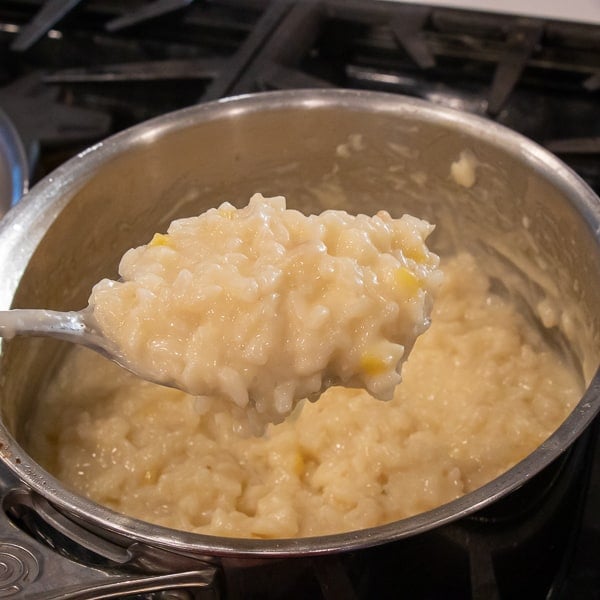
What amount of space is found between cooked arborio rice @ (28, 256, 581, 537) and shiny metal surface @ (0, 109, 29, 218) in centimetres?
33

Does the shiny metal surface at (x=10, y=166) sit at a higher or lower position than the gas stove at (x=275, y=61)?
lower

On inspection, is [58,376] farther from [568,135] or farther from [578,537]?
[568,135]

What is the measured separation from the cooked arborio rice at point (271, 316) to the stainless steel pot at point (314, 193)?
0.25 meters

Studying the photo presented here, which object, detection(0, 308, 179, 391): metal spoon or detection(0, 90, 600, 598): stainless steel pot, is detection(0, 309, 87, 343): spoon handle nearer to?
detection(0, 308, 179, 391): metal spoon

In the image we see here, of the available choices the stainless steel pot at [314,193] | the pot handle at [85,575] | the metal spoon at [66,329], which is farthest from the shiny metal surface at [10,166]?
the pot handle at [85,575]

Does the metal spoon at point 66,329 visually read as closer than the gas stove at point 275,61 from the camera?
Yes

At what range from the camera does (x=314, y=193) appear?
1521 millimetres

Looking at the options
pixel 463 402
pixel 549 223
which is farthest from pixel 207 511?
pixel 549 223

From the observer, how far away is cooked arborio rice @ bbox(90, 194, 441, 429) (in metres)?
0.93

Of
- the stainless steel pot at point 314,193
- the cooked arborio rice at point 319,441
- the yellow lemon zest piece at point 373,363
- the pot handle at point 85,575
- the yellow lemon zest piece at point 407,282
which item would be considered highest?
the stainless steel pot at point 314,193

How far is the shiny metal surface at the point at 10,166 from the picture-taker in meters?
1.45

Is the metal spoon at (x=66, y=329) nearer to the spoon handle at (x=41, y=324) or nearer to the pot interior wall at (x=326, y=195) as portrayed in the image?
the spoon handle at (x=41, y=324)

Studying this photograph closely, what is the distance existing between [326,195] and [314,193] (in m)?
0.02

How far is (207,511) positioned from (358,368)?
1.08ft
